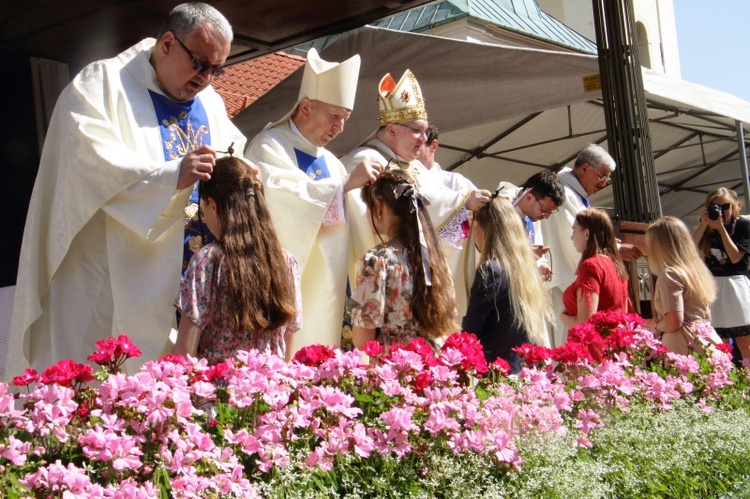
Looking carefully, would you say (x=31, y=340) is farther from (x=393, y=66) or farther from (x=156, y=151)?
(x=393, y=66)

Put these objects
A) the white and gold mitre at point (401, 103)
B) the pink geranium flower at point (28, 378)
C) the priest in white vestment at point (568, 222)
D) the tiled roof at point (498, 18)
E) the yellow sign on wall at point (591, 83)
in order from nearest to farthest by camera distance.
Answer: the pink geranium flower at point (28, 378), the white and gold mitre at point (401, 103), the priest in white vestment at point (568, 222), the yellow sign on wall at point (591, 83), the tiled roof at point (498, 18)

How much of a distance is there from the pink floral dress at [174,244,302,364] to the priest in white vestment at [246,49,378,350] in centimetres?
110

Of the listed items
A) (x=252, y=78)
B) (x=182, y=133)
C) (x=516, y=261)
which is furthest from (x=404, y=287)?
(x=252, y=78)

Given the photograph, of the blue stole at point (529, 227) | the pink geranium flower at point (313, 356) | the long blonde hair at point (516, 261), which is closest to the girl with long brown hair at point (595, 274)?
the blue stole at point (529, 227)

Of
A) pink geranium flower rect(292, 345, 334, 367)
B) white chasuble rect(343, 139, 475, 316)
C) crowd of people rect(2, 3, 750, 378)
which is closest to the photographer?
pink geranium flower rect(292, 345, 334, 367)

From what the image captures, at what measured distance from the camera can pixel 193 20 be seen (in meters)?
4.09

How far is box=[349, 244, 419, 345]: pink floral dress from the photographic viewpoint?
3879 millimetres

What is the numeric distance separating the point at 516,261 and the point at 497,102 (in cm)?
374

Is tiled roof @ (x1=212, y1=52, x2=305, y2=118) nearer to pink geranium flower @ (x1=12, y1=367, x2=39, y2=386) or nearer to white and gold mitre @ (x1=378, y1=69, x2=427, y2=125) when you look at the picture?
white and gold mitre @ (x1=378, y1=69, x2=427, y2=125)

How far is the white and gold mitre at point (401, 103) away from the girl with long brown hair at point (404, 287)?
144 cm

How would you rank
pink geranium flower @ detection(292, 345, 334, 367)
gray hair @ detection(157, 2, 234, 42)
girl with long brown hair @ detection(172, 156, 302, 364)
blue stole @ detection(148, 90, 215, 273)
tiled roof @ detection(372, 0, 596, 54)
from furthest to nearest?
tiled roof @ detection(372, 0, 596, 54), blue stole @ detection(148, 90, 215, 273), gray hair @ detection(157, 2, 234, 42), girl with long brown hair @ detection(172, 156, 302, 364), pink geranium flower @ detection(292, 345, 334, 367)

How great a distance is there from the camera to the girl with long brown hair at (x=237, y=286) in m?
3.37

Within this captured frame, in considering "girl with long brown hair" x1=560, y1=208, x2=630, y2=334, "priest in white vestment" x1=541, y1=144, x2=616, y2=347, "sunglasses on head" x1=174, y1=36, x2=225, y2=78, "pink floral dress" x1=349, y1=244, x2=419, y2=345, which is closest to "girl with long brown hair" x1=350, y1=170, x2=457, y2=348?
"pink floral dress" x1=349, y1=244, x2=419, y2=345

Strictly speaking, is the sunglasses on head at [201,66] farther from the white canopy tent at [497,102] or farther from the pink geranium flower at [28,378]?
the white canopy tent at [497,102]
